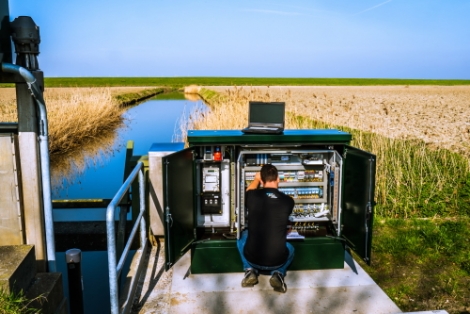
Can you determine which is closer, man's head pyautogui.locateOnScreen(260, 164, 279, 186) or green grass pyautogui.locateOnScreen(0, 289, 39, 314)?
green grass pyautogui.locateOnScreen(0, 289, 39, 314)

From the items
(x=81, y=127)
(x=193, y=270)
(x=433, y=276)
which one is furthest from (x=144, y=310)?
(x=81, y=127)

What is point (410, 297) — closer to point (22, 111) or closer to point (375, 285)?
point (375, 285)

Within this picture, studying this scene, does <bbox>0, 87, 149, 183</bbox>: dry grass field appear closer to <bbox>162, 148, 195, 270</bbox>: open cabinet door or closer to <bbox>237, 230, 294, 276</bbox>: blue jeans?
<bbox>162, 148, 195, 270</bbox>: open cabinet door

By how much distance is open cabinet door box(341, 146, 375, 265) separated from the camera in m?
4.41

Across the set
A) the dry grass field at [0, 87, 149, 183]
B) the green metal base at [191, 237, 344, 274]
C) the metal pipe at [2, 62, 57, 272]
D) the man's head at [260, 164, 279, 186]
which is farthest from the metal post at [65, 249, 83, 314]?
the dry grass field at [0, 87, 149, 183]

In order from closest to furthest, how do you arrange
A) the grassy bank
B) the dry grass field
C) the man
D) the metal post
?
the metal post → the man → the grassy bank → the dry grass field

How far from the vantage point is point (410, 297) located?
474 centimetres

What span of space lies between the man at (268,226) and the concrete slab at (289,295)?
0.77ft

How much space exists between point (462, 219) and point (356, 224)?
330cm

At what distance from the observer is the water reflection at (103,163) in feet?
38.0

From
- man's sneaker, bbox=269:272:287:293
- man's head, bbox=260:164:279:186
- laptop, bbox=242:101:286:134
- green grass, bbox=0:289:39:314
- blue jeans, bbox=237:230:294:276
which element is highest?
laptop, bbox=242:101:286:134

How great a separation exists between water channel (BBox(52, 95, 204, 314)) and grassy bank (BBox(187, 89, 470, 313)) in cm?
350

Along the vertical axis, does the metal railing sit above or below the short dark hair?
below

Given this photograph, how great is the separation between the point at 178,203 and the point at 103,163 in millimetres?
11236
